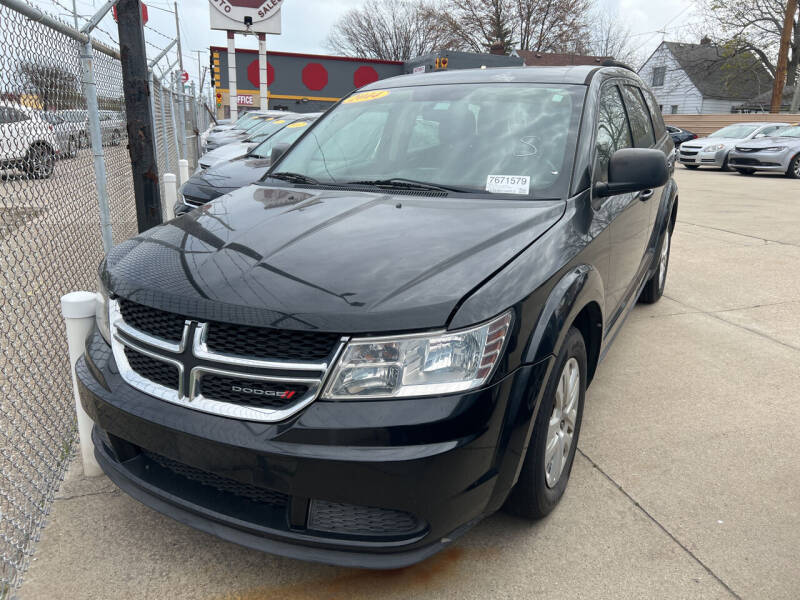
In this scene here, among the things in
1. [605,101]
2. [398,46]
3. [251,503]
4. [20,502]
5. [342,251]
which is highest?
[398,46]

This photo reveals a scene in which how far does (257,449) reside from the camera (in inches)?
71.2

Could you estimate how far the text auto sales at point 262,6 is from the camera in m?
15.9

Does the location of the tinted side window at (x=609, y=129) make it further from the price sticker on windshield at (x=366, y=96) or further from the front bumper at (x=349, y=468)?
the front bumper at (x=349, y=468)

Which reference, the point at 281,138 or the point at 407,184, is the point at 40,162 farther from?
the point at 281,138

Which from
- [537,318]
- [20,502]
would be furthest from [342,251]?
[20,502]

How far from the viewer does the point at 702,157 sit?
2031 cm

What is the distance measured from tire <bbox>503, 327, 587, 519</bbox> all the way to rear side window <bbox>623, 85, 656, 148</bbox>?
6.43 ft

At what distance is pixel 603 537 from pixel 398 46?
190 ft

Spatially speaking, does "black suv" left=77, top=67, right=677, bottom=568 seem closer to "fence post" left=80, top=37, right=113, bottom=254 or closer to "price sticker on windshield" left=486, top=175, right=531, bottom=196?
"price sticker on windshield" left=486, top=175, right=531, bottom=196

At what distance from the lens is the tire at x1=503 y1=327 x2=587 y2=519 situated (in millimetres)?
2180

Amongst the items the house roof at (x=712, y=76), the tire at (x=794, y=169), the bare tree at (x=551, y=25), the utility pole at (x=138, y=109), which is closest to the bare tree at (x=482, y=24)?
the bare tree at (x=551, y=25)

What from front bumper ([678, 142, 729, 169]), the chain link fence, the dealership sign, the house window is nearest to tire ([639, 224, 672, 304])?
the chain link fence

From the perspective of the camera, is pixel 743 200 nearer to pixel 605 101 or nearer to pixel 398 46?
pixel 605 101

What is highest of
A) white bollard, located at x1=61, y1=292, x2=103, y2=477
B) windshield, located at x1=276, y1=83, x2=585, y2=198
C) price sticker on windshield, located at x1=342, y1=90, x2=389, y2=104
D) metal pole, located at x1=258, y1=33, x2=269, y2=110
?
metal pole, located at x1=258, y1=33, x2=269, y2=110
